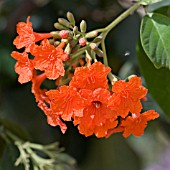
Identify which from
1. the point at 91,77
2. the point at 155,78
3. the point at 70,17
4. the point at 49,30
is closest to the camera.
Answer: the point at 91,77

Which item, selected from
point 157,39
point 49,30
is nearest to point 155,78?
point 157,39

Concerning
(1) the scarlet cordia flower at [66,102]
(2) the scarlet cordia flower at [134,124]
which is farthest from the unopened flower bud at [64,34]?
(2) the scarlet cordia flower at [134,124]

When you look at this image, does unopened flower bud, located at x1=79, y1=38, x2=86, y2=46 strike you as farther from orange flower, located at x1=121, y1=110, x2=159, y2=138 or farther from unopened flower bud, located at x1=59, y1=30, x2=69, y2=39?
orange flower, located at x1=121, y1=110, x2=159, y2=138

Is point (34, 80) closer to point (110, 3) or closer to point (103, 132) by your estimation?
point (103, 132)

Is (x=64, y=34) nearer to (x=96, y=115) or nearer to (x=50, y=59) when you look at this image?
(x=50, y=59)

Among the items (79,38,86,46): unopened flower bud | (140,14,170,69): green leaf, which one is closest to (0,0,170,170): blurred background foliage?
(140,14,170,69): green leaf
